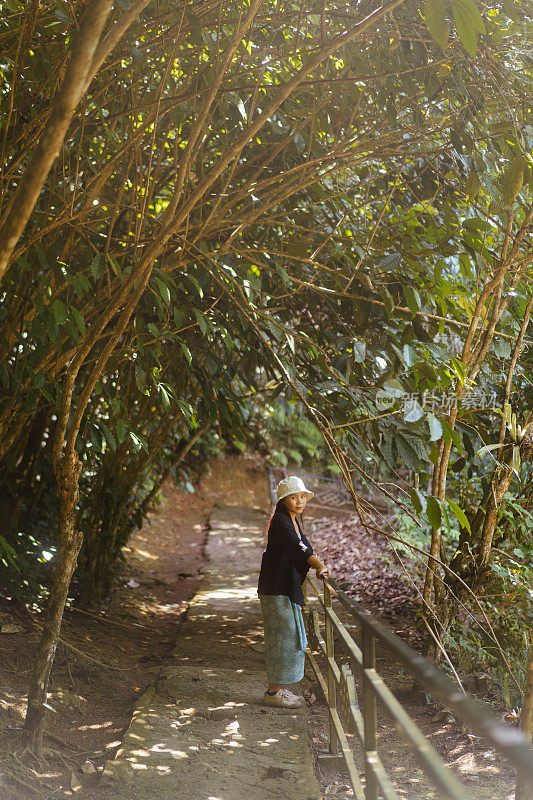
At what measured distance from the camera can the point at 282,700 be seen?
388cm

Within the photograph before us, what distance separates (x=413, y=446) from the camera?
131 inches

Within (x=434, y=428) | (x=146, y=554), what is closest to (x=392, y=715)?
(x=434, y=428)

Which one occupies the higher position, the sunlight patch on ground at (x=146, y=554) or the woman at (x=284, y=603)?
the woman at (x=284, y=603)

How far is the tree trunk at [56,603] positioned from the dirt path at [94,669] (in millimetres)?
136

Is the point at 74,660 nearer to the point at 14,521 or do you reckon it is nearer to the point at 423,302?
the point at 14,521

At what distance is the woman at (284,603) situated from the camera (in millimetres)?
3871

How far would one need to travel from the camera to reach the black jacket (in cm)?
387

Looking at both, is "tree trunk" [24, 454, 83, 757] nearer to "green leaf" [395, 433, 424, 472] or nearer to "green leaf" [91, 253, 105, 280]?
"green leaf" [91, 253, 105, 280]

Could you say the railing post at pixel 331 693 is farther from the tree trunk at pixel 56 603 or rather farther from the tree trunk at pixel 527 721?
the tree trunk at pixel 56 603

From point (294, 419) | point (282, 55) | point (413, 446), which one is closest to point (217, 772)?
Result: point (413, 446)

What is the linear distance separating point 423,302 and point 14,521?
3341mm

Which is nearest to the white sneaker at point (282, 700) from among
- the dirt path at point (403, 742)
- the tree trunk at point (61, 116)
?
the dirt path at point (403, 742)

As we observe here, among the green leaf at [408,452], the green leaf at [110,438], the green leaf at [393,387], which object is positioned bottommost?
the green leaf at [110,438]

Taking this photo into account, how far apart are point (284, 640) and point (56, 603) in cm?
130
